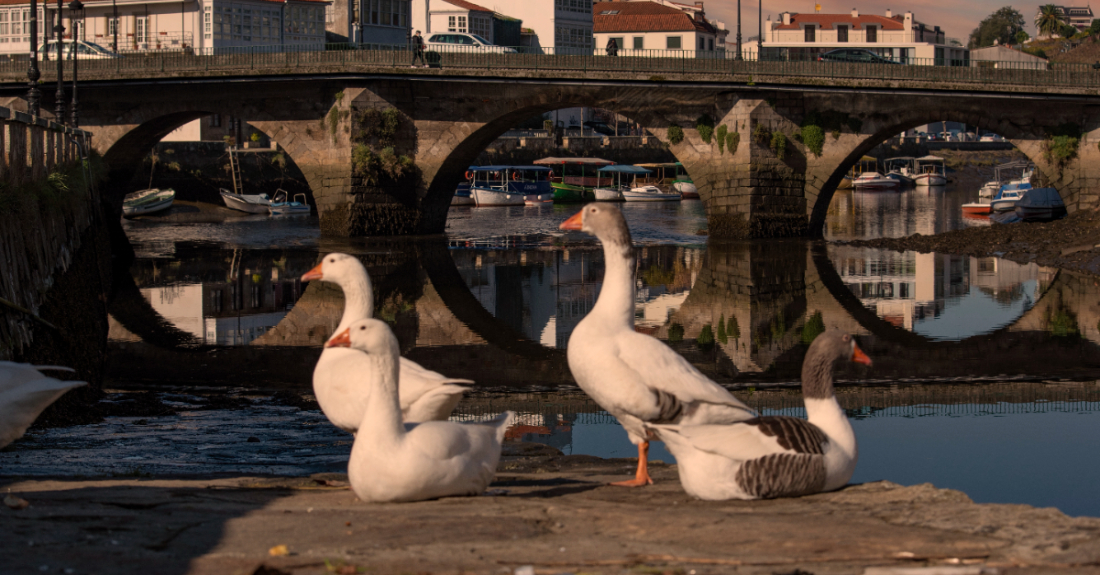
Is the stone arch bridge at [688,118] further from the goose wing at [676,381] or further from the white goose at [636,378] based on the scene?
the goose wing at [676,381]

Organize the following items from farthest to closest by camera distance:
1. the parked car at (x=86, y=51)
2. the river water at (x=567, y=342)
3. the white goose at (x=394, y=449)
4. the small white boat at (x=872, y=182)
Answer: the small white boat at (x=872, y=182), the parked car at (x=86, y=51), the river water at (x=567, y=342), the white goose at (x=394, y=449)

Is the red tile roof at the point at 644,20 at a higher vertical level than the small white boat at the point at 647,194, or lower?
higher

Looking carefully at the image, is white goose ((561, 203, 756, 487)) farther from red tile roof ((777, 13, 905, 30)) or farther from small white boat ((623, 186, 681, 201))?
red tile roof ((777, 13, 905, 30))

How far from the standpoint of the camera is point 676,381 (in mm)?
7266

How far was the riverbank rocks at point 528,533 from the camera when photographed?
5.20m

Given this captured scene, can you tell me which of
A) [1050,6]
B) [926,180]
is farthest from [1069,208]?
[1050,6]

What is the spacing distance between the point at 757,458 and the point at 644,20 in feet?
265

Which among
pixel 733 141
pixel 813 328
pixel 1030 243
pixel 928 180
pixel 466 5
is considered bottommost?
pixel 813 328

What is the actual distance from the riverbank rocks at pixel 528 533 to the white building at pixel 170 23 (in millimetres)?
55348

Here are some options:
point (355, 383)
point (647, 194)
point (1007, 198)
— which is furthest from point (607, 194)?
point (355, 383)

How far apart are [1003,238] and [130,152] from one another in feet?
94.1

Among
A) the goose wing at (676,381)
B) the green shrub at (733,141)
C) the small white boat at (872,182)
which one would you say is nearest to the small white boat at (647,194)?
the small white boat at (872,182)

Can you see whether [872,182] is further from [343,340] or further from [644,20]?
[343,340]

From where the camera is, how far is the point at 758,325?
63.3ft
